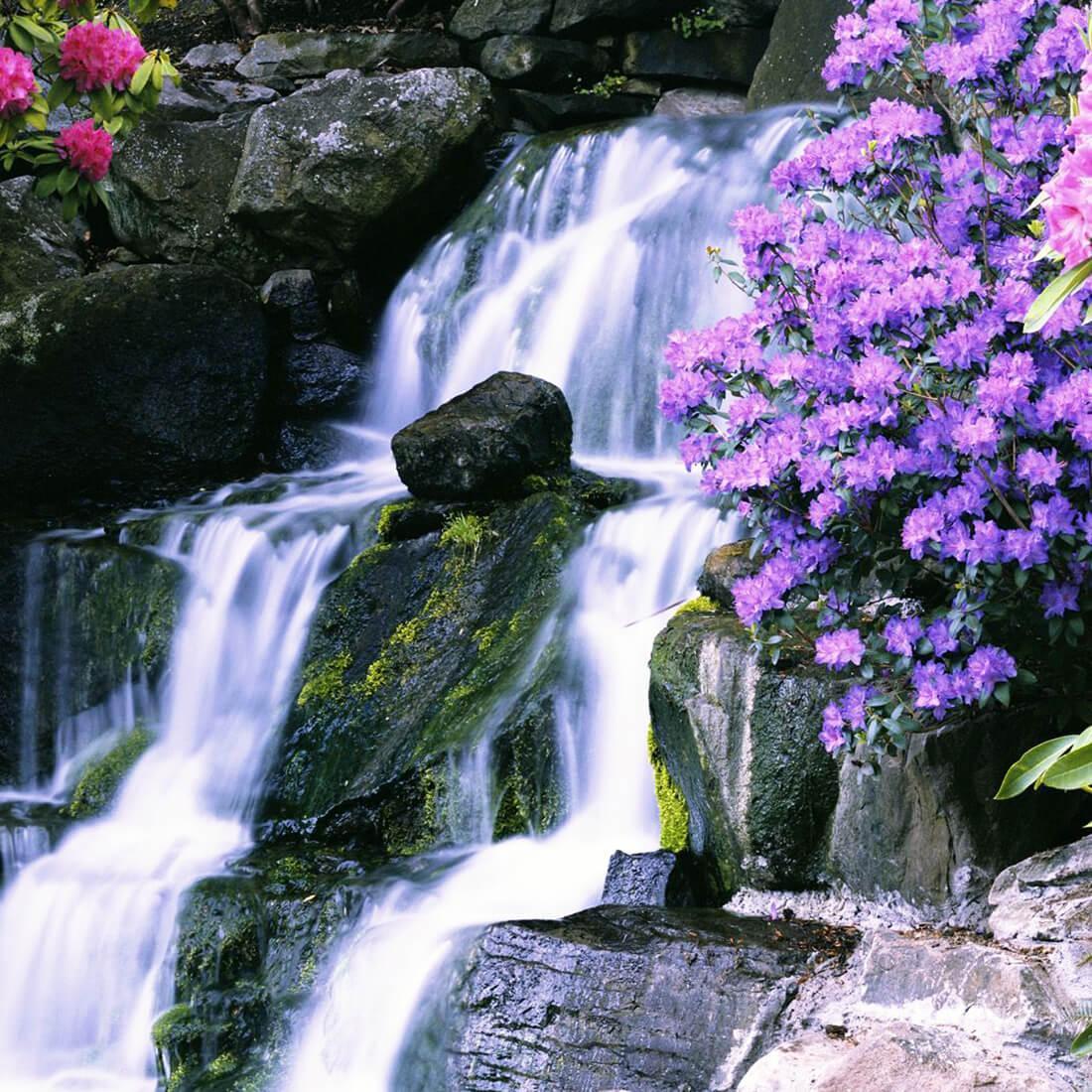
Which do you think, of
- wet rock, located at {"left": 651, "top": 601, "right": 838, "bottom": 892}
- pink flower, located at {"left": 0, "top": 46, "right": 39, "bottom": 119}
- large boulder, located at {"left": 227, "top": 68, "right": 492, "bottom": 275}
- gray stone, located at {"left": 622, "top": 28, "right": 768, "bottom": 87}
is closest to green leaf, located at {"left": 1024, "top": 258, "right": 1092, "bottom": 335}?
wet rock, located at {"left": 651, "top": 601, "right": 838, "bottom": 892}

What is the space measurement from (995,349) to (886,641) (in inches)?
28.4

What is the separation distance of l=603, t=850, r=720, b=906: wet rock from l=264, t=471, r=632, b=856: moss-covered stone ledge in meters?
0.73

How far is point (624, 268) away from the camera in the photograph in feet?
28.6

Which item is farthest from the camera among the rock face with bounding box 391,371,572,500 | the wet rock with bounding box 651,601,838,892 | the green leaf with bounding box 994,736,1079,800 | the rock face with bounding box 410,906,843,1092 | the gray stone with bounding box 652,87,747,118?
the gray stone with bounding box 652,87,747,118

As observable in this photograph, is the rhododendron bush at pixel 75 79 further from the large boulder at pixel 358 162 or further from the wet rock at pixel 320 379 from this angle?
the large boulder at pixel 358 162

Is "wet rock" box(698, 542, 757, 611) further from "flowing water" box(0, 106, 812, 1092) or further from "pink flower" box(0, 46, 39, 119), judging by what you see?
"pink flower" box(0, 46, 39, 119)

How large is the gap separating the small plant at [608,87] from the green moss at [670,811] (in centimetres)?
764

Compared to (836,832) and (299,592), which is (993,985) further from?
(299,592)

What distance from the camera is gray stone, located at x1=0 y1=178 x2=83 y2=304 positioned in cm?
991

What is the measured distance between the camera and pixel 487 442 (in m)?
6.68

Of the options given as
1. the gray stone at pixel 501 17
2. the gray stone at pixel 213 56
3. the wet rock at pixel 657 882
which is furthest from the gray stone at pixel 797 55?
the wet rock at pixel 657 882

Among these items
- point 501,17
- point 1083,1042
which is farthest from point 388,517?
point 501,17

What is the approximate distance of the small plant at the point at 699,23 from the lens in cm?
1125

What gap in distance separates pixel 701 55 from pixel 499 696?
23.7 feet
